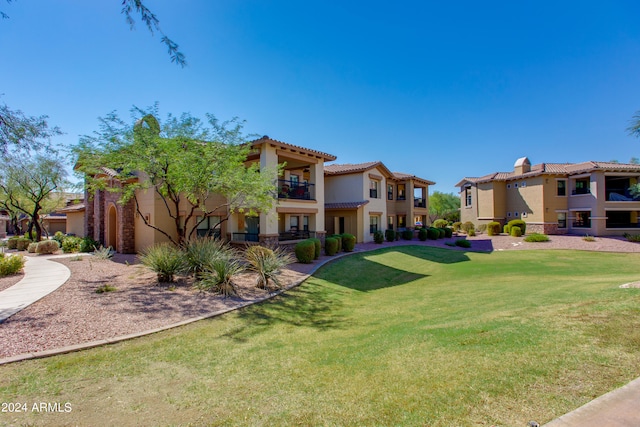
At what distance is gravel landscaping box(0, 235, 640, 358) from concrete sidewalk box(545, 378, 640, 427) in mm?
7904

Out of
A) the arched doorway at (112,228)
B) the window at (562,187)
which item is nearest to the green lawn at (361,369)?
the arched doorway at (112,228)

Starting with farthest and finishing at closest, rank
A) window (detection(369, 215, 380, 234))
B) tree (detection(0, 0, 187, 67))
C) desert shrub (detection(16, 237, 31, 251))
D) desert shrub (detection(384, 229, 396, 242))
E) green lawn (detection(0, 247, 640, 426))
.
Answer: desert shrub (detection(384, 229, 396, 242)), window (detection(369, 215, 380, 234)), desert shrub (detection(16, 237, 31, 251)), tree (detection(0, 0, 187, 67)), green lawn (detection(0, 247, 640, 426))

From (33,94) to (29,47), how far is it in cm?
214

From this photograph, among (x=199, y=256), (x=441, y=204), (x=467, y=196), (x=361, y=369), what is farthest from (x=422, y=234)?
(x=441, y=204)

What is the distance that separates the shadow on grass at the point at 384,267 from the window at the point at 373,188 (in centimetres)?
619

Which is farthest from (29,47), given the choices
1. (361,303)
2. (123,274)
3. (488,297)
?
(488,297)

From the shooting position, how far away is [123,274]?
1357cm

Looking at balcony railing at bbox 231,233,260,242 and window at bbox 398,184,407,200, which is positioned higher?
window at bbox 398,184,407,200

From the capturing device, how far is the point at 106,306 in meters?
8.77

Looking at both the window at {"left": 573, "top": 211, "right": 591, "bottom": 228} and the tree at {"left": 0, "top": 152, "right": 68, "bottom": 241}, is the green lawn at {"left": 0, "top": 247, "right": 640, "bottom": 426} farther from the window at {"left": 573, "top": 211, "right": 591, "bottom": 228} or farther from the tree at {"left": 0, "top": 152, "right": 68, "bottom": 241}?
the window at {"left": 573, "top": 211, "right": 591, "bottom": 228}

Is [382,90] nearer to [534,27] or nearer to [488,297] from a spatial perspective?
[534,27]

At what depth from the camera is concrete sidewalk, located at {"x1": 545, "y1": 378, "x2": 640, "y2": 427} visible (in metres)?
2.96

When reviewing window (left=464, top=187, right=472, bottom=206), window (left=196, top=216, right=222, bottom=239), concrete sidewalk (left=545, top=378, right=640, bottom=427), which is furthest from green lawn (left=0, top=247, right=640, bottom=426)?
window (left=464, top=187, right=472, bottom=206)

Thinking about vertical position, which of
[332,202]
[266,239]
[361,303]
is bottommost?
[361,303]
